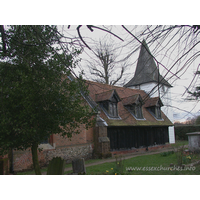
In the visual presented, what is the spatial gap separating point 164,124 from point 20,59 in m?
16.1

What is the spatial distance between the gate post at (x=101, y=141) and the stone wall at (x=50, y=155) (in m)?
0.48

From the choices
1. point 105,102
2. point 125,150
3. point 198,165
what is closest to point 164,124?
point 125,150

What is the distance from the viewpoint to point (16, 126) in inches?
210

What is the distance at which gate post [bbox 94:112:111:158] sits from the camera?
13.0m

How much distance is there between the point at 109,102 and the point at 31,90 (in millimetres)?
9962

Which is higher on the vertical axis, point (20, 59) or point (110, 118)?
point (20, 59)

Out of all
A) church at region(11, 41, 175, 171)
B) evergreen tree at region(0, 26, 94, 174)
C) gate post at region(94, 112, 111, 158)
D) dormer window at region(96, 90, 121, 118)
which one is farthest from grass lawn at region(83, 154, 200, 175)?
dormer window at region(96, 90, 121, 118)

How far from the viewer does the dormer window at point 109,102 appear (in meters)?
14.7

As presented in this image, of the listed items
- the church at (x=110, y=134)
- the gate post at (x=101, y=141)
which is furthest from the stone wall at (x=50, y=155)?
the gate post at (x=101, y=141)

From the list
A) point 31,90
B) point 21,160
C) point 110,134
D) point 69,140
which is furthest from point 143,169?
point 110,134

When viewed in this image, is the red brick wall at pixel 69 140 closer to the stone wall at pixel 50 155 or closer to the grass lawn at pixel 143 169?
the stone wall at pixel 50 155

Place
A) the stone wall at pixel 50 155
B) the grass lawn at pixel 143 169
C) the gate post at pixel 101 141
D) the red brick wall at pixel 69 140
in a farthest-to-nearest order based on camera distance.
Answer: the gate post at pixel 101 141
the red brick wall at pixel 69 140
the stone wall at pixel 50 155
the grass lawn at pixel 143 169

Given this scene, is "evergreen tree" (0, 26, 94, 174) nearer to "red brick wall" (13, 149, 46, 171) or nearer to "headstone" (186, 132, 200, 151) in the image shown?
"red brick wall" (13, 149, 46, 171)

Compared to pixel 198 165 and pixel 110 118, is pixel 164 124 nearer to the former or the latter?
pixel 110 118
